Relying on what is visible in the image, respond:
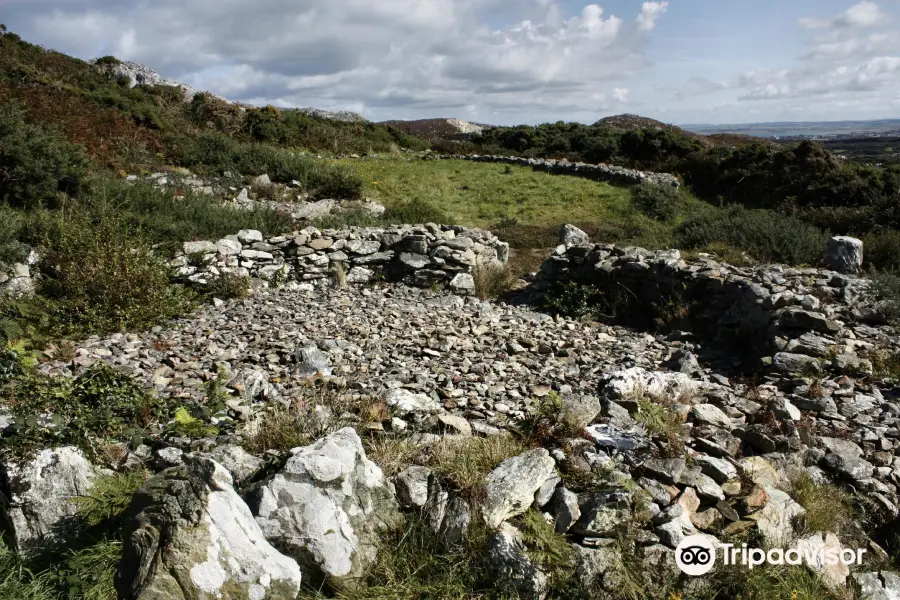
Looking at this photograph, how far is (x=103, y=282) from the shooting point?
6.38 meters

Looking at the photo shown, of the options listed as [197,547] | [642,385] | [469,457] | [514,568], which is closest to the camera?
[197,547]

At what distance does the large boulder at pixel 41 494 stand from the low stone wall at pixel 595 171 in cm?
1835

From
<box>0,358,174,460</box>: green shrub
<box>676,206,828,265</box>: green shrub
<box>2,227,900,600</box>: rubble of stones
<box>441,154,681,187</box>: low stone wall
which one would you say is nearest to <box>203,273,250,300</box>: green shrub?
<box>2,227,900,600</box>: rubble of stones

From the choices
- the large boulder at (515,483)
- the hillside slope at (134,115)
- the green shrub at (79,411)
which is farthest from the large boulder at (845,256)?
the hillside slope at (134,115)

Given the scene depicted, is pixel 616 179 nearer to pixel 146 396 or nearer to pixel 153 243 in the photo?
pixel 153 243

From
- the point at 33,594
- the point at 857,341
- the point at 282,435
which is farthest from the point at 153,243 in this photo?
the point at 857,341

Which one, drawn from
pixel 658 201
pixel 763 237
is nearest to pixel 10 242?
pixel 763 237

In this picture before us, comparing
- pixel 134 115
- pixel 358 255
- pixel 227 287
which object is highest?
pixel 134 115

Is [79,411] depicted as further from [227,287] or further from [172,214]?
[172,214]

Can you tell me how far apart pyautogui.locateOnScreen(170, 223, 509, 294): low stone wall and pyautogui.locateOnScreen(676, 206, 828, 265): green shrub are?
439 cm

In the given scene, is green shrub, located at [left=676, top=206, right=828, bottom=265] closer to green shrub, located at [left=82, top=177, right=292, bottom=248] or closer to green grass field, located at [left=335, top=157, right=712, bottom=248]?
green grass field, located at [left=335, top=157, right=712, bottom=248]

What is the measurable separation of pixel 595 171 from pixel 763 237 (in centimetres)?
1278

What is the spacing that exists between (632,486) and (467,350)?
3.18m

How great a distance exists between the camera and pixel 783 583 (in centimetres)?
274
